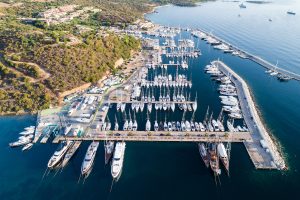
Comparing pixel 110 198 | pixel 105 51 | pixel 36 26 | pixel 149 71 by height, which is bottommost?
pixel 110 198

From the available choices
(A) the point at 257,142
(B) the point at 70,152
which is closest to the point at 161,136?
(B) the point at 70,152

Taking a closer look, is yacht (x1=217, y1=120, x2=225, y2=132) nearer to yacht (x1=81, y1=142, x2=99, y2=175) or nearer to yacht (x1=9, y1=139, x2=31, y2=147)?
yacht (x1=81, y1=142, x2=99, y2=175)

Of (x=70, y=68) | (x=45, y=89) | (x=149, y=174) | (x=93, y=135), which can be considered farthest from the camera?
(x=70, y=68)

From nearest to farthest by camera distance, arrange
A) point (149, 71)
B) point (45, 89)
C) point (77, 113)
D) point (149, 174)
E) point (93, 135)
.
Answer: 1. point (149, 174)
2. point (93, 135)
3. point (77, 113)
4. point (45, 89)
5. point (149, 71)

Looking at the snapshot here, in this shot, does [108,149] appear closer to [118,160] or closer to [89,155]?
[89,155]

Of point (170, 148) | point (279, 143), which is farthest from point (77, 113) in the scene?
point (279, 143)

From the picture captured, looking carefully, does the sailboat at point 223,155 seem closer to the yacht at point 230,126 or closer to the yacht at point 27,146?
the yacht at point 230,126

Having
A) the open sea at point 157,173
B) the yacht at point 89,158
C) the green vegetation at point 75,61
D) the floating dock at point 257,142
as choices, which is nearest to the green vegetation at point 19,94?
the open sea at point 157,173

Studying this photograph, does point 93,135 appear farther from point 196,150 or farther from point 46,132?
point 196,150
